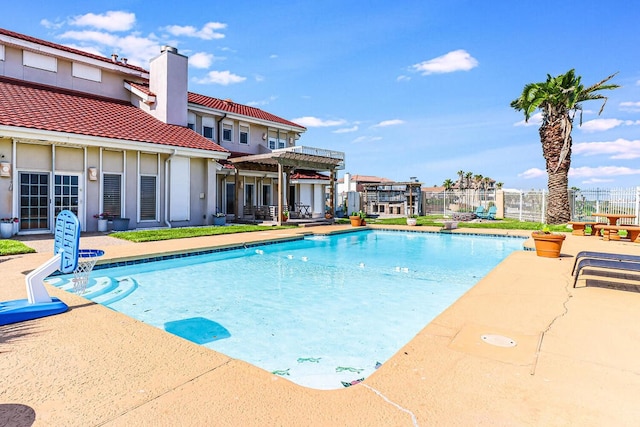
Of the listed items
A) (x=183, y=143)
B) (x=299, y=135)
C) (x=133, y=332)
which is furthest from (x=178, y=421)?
(x=299, y=135)

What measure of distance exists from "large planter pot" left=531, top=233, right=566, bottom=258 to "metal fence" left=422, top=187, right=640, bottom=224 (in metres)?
7.32

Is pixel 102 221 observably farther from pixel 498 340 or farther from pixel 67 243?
pixel 498 340

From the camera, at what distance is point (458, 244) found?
14.2 m

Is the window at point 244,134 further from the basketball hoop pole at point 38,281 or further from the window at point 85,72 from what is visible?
the basketball hoop pole at point 38,281

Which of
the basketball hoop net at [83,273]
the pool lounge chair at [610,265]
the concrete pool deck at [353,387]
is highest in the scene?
the pool lounge chair at [610,265]

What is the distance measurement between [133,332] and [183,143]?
43.1 feet

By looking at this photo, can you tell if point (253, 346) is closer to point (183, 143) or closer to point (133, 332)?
point (133, 332)

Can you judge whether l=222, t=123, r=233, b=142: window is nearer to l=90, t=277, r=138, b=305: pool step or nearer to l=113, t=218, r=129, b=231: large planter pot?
l=113, t=218, r=129, b=231: large planter pot

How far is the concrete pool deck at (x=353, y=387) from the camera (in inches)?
91.7

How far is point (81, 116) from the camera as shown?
13.7m

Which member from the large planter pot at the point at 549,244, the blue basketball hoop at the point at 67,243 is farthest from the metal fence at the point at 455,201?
the blue basketball hoop at the point at 67,243

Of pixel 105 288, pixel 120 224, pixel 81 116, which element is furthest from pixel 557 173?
pixel 81 116

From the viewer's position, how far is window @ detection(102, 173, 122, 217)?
13570 mm

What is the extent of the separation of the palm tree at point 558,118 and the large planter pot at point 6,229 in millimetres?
23982
